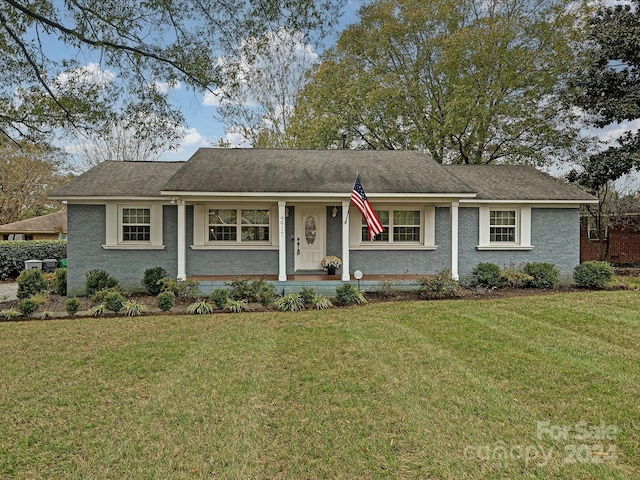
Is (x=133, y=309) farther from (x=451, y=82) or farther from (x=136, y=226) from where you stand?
(x=451, y=82)

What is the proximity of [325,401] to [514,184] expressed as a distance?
1138 cm

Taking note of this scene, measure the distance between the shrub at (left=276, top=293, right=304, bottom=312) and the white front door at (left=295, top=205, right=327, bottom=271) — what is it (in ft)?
9.12

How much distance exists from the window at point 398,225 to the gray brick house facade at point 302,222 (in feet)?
0.11

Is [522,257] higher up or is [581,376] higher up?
[522,257]

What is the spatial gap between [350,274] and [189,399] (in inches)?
307

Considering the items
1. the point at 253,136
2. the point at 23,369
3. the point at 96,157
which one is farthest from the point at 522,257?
the point at 96,157

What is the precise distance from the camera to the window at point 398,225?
38.3ft

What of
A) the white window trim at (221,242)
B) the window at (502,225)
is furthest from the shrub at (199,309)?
the window at (502,225)

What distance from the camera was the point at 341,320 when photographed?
759 centimetres

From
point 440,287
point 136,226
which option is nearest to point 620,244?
point 440,287

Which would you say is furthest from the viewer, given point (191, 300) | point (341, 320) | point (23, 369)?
point (191, 300)

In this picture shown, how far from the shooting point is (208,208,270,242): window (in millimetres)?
11406

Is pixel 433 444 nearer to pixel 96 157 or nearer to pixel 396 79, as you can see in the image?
pixel 396 79

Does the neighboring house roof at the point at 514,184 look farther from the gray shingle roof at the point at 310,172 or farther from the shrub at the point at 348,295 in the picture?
the shrub at the point at 348,295
